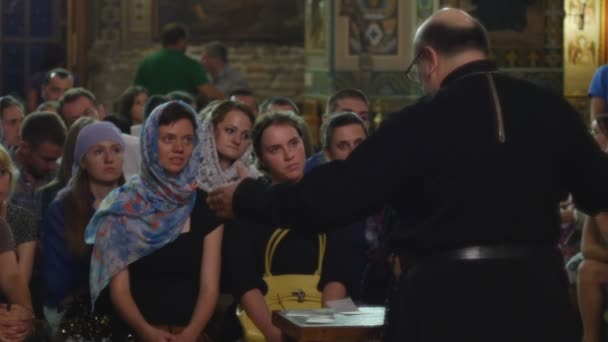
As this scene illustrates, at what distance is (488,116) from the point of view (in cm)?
411

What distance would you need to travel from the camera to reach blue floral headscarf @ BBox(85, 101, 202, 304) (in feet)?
19.3

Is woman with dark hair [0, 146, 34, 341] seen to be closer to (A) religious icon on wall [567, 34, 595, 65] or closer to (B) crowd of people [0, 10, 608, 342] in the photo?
(B) crowd of people [0, 10, 608, 342]

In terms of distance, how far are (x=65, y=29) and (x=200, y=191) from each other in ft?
41.7

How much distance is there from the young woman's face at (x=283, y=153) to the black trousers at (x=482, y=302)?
2020mm

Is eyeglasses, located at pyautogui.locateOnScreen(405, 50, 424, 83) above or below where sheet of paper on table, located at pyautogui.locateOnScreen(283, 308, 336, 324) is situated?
above

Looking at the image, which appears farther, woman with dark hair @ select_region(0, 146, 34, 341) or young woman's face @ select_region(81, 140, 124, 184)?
young woman's face @ select_region(81, 140, 124, 184)

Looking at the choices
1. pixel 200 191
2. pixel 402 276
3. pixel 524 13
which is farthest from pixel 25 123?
pixel 524 13

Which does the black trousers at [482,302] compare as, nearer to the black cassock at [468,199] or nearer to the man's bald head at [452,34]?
the black cassock at [468,199]

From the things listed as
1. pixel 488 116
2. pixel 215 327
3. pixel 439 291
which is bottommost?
pixel 215 327

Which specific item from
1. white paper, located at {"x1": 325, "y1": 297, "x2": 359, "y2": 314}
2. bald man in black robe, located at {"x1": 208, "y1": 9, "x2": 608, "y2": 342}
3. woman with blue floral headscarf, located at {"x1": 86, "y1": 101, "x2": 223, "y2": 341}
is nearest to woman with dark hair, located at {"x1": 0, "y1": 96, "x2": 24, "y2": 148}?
woman with blue floral headscarf, located at {"x1": 86, "y1": 101, "x2": 223, "y2": 341}

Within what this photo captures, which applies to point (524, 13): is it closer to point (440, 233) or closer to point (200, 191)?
point (200, 191)

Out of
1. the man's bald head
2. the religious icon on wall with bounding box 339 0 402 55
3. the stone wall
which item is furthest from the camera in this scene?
the stone wall

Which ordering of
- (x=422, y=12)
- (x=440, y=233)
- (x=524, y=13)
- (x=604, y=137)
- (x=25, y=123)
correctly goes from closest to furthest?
(x=440, y=233) → (x=25, y=123) → (x=604, y=137) → (x=422, y=12) → (x=524, y=13)

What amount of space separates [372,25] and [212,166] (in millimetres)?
7420
